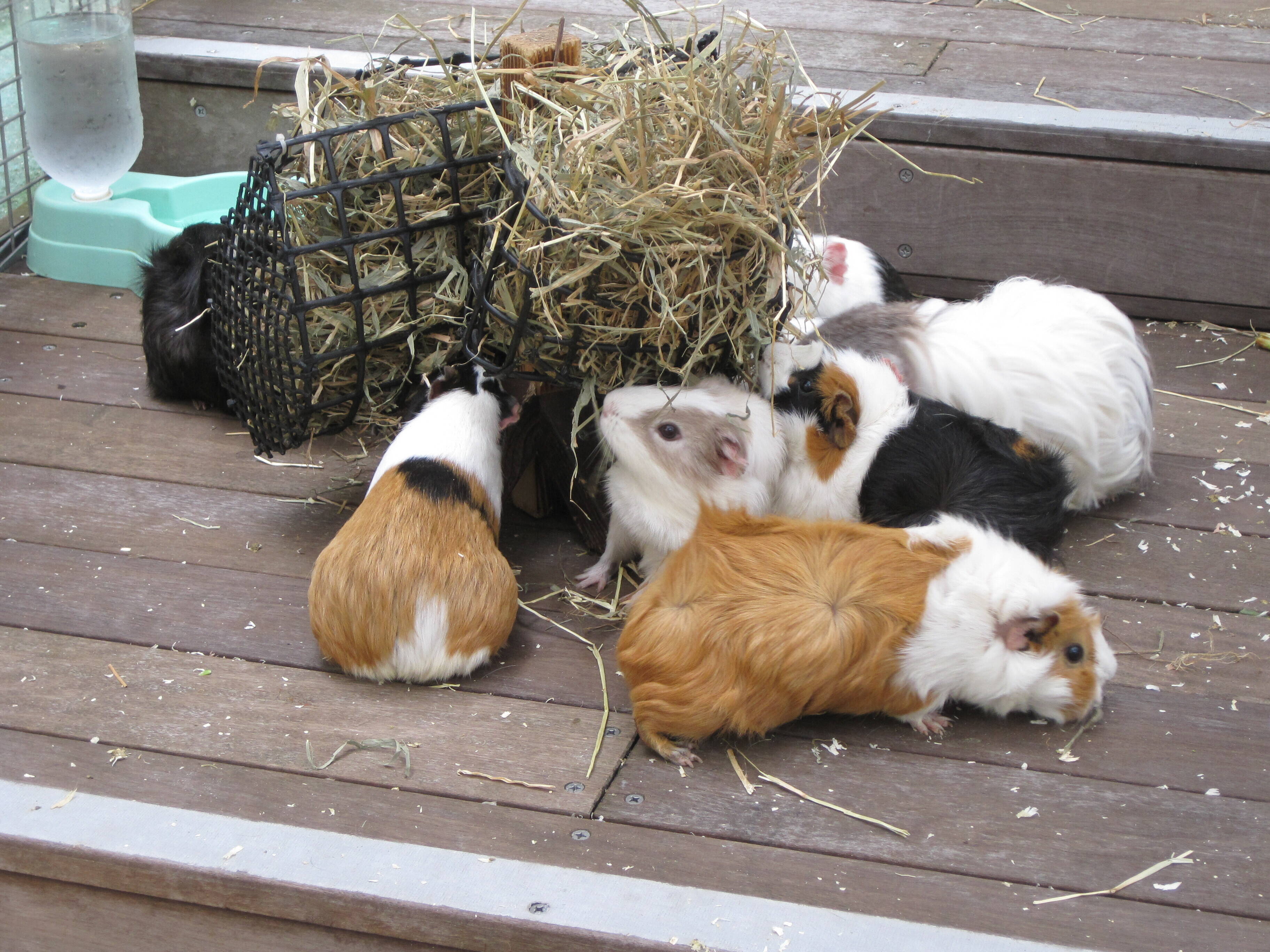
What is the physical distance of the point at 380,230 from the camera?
2078mm

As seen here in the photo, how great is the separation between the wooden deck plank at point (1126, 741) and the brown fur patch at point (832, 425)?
1.55 ft

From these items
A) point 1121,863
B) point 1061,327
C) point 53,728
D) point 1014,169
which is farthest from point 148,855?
point 1014,169

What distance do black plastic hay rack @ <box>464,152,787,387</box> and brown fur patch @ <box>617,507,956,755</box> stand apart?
335mm

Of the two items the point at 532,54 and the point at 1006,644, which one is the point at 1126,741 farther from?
the point at 532,54

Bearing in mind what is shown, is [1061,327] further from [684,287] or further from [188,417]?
[188,417]

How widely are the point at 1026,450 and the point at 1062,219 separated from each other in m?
1.10

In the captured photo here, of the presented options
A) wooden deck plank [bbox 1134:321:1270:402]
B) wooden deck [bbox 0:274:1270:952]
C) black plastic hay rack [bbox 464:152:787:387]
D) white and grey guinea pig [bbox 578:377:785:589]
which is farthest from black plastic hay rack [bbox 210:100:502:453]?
wooden deck plank [bbox 1134:321:1270:402]

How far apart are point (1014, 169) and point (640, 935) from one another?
2217mm

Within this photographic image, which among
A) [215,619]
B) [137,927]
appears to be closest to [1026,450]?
[215,619]

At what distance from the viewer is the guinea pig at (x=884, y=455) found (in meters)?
2.02

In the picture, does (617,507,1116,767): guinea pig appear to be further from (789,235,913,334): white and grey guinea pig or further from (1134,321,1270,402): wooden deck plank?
(1134,321,1270,402): wooden deck plank

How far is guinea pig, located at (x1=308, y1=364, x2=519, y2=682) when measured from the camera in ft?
5.85

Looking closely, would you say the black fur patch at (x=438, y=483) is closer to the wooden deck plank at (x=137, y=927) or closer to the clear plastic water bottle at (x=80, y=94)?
the wooden deck plank at (x=137, y=927)

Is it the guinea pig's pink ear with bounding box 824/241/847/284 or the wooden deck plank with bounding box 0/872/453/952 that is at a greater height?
the guinea pig's pink ear with bounding box 824/241/847/284
